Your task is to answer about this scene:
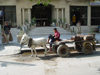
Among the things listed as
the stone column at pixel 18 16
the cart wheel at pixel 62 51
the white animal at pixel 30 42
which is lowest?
the cart wheel at pixel 62 51

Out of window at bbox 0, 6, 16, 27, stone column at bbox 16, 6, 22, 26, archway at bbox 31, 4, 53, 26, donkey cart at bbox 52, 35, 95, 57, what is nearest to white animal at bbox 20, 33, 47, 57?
donkey cart at bbox 52, 35, 95, 57

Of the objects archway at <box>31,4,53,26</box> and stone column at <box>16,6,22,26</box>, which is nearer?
stone column at <box>16,6,22,26</box>

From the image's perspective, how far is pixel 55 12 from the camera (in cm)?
2311

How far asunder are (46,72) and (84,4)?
19070 millimetres

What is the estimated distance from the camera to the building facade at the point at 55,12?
868 inches

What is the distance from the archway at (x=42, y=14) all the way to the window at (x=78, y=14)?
3531mm

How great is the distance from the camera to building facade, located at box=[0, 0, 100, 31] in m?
22.0

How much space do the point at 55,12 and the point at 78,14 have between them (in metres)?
3.79

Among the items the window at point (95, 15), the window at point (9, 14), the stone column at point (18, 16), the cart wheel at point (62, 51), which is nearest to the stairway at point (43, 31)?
the stone column at point (18, 16)

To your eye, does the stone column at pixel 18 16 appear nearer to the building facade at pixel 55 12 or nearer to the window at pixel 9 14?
the building facade at pixel 55 12

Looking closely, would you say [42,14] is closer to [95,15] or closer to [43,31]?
[43,31]

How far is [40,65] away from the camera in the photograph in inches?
290

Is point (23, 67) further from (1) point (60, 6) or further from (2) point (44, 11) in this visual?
(2) point (44, 11)

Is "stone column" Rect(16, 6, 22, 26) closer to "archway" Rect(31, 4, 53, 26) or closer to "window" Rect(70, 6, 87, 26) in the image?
"archway" Rect(31, 4, 53, 26)
